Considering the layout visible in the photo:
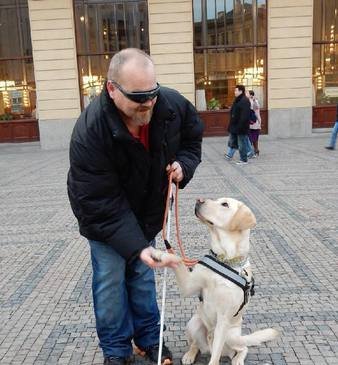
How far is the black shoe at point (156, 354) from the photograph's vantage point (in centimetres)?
320

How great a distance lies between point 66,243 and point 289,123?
1286cm

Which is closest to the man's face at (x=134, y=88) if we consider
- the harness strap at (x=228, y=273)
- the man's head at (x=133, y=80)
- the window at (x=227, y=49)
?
the man's head at (x=133, y=80)

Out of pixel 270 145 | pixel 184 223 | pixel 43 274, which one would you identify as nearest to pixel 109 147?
pixel 43 274

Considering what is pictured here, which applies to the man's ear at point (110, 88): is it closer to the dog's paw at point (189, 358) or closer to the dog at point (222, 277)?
the dog at point (222, 277)

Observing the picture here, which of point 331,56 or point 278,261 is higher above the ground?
point 331,56

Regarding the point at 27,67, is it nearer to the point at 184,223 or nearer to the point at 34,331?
the point at 184,223

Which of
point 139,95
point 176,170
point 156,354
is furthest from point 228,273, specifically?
point 139,95

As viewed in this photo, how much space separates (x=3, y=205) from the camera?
832cm

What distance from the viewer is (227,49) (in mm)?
17109

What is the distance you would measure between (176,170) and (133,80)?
0.74 meters

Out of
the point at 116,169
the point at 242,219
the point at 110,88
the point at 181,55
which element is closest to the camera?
the point at 110,88

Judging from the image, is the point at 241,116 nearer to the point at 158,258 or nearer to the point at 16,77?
the point at 158,258

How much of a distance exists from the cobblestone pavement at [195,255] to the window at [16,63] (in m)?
8.30

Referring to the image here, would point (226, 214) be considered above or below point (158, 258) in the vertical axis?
above
